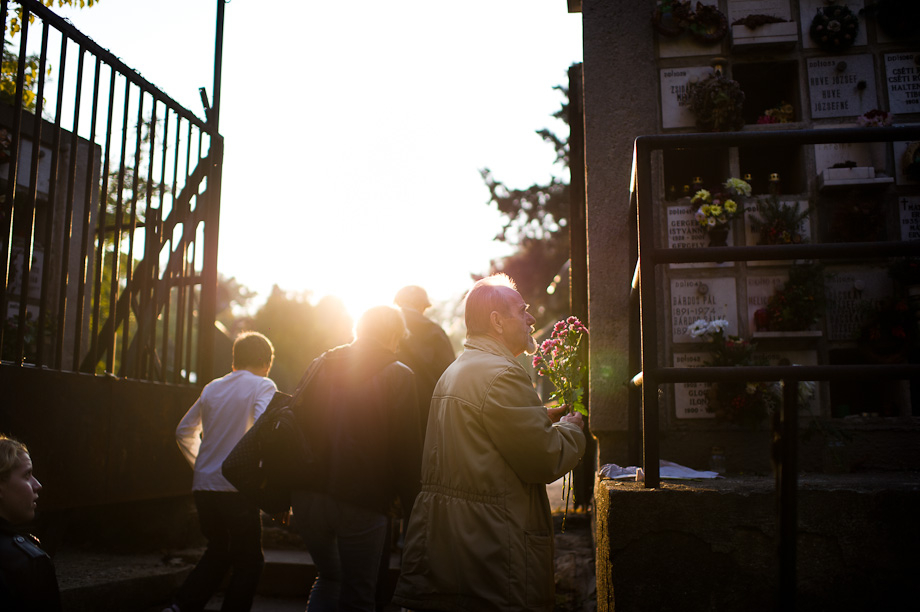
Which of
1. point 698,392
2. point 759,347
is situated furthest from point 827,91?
point 698,392

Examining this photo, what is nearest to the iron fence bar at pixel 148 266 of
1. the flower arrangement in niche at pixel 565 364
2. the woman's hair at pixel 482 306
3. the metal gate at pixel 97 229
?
the metal gate at pixel 97 229

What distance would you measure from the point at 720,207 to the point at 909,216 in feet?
3.75

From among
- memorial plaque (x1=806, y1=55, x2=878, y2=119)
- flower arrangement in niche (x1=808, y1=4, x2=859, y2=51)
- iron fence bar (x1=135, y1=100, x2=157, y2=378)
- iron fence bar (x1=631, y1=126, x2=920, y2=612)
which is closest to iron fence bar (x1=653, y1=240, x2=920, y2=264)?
iron fence bar (x1=631, y1=126, x2=920, y2=612)

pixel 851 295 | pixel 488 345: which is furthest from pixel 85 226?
pixel 851 295

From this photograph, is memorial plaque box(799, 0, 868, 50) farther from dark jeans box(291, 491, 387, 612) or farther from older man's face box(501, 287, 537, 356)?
dark jeans box(291, 491, 387, 612)

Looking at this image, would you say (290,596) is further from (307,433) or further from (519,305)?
(519,305)

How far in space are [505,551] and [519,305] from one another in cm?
92

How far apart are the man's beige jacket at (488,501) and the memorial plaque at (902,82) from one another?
140 inches

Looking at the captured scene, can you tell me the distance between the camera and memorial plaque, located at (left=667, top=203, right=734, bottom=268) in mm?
4859

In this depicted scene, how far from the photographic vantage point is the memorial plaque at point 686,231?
4.86m

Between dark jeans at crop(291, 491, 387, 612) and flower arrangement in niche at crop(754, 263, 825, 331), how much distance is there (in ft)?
8.70

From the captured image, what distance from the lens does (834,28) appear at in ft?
15.9

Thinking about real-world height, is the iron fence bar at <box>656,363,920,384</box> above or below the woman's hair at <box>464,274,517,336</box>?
below

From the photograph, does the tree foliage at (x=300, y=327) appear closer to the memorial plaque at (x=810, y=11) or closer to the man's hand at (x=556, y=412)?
the memorial plaque at (x=810, y=11)
